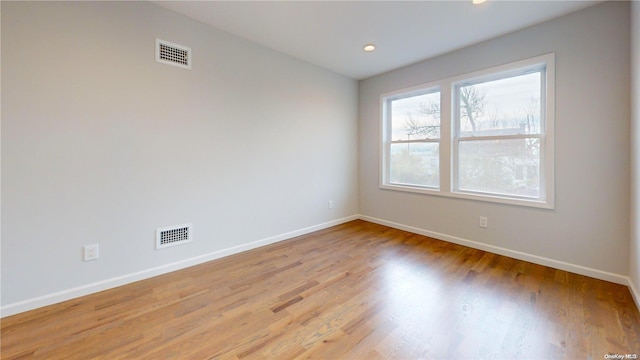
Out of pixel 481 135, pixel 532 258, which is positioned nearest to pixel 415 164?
pixel 481 135

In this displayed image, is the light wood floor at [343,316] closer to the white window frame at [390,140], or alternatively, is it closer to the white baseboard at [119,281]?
the white baseboard at [119,281]

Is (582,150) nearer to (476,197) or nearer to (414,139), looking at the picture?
(476,197)

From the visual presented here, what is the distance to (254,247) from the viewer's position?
317 cm

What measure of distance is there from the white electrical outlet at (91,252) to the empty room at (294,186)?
3cm

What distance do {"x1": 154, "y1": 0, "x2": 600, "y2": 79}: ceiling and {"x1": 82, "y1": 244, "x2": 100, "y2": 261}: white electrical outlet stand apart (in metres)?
2.26

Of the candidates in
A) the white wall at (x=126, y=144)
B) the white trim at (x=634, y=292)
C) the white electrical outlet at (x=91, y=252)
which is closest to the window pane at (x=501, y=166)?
the white trim at (x=634, y=292)

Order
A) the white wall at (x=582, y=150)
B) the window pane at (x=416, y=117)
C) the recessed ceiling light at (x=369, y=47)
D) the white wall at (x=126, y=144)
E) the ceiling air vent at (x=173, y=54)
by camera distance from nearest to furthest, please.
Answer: the white wall at (x=126, y=144) < the white wall at (x=582, y=150) < the ceiling air vent at (x=173, y=54) < the recessed ceiling light at (x=369, y=47) < the window pane at (x=416, y=117)

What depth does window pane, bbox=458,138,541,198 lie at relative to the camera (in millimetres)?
2773

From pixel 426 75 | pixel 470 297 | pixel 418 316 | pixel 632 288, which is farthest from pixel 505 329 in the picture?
pixel 426 75

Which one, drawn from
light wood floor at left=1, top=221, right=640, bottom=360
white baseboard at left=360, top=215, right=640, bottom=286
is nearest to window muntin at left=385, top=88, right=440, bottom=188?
white baseboard at left=360, top=215, right=640, bottom=286

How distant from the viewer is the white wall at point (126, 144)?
6.05 feet

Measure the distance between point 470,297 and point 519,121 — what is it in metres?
2.08

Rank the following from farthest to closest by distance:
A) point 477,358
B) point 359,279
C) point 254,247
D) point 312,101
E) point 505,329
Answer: point 312,101
point 254,247
point 359,279
point 505,329
point 477,358

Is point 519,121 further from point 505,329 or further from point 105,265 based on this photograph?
point 105,265
